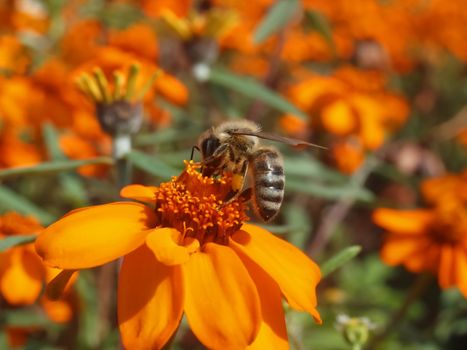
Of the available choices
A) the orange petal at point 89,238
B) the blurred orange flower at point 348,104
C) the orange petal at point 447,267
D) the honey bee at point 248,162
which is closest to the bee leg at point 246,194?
the honey bee at point 248,162

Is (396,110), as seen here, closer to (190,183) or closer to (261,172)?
(261,172)

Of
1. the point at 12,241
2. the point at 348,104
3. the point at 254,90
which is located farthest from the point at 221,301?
the point at 348,104

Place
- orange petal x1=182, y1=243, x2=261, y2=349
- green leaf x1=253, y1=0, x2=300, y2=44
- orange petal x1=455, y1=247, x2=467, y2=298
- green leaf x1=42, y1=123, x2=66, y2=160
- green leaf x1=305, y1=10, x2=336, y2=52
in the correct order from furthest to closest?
green leaf x1=305, y1=10, x2=336, y2=52, green leaf x1=253, y1=0, x2=300, y2=44, green leaf x1=42, y1=123, x2=66, y2=160, orange petal x1=455, y1=247, x2=467, y2=298, orange petal x1=182, y1=243, x2=261, y2=349

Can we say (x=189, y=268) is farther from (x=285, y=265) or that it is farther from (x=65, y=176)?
(x=65, y=176)

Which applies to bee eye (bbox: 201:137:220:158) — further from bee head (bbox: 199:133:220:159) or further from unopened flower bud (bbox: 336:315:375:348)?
unopened flower bud (bbox: 336:315:375:348)

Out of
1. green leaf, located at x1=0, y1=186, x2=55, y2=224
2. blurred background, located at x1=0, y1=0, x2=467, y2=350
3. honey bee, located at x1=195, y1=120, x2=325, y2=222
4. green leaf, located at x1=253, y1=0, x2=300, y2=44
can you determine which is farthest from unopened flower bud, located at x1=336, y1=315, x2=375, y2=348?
green leaf, located at x1=253, y1=0, x2=300, y2=44

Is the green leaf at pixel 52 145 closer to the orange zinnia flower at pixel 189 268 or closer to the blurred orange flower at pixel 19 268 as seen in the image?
the blurred orange flower at pixel 19 268
